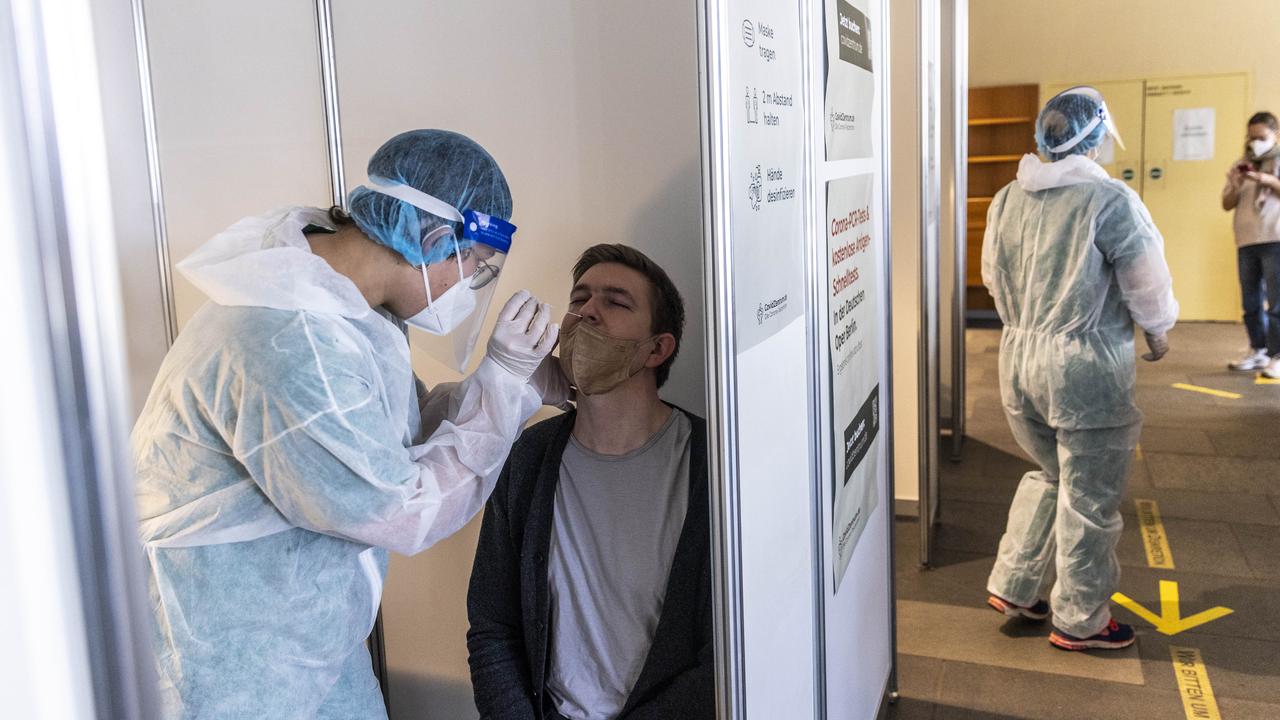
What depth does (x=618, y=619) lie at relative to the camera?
6.43 feet

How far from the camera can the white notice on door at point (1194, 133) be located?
29.7 feet

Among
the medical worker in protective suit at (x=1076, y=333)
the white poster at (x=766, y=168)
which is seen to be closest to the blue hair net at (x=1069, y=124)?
the medical worker in protective suit at (x=1076, y=333)

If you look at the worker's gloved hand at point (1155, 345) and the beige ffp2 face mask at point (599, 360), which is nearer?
the beige ffp2 face mask at point (599, 360)

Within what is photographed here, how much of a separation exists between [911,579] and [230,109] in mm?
2861

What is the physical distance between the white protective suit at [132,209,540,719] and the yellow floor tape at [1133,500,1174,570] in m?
3.36

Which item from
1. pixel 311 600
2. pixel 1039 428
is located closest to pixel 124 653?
pixel 311 600

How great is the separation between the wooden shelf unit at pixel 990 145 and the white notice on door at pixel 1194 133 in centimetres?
119

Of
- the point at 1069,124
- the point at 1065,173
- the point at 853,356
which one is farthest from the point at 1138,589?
the point at 853,356

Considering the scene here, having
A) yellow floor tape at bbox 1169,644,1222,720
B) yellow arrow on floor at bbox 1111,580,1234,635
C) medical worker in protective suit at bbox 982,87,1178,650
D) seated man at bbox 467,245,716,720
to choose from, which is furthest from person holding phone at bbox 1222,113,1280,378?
seated man at bbox 467,245,716,720

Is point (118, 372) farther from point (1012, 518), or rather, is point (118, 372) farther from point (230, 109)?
point (1012, 518)

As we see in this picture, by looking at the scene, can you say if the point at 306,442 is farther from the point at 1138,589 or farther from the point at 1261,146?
the point at 1261,146

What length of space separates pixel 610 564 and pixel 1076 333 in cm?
185

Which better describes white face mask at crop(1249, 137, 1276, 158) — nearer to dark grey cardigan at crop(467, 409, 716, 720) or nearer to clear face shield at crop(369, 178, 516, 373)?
dark grey cardigan at crop(467, 409, 716, 720)

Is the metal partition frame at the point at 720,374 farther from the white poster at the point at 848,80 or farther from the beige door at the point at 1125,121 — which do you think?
the beige door at the point at 1125,121
